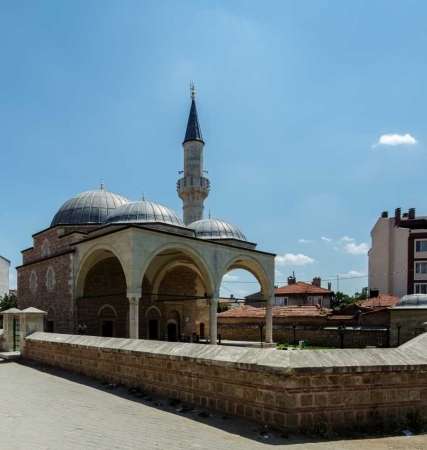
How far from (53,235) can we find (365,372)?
1823 centimetres

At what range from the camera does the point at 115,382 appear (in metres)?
6.58

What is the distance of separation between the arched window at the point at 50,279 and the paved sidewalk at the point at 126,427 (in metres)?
12.2

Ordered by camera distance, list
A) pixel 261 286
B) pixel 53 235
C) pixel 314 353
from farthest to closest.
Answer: pixel 261 286, pixel 53 235, pixel 314 353

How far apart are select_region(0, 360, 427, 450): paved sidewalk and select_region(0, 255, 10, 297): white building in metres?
35.5

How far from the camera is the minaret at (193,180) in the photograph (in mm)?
25250

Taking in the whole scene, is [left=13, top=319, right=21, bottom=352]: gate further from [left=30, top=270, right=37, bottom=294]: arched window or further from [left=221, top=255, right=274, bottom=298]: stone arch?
[left=221, top=255, right=274, bottom=298]: stone arch

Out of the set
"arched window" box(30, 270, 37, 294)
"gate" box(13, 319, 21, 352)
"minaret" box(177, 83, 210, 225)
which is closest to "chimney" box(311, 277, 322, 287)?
"minaret" box(177, 83, 210, 225)

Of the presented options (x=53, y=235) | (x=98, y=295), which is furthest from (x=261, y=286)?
(x=53, y=235)

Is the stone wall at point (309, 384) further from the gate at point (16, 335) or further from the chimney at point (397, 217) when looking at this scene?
the chimney at point (397, 217)

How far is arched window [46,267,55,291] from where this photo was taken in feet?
58.5

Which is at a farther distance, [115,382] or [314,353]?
[115,382]

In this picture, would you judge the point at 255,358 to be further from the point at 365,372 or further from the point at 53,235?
the point at 53,235

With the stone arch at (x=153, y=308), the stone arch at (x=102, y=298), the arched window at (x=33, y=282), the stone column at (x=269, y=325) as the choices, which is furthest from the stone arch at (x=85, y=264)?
the stone column at (x=269, y=325)

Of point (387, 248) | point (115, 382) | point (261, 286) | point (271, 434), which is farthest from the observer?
point (387, 248)
